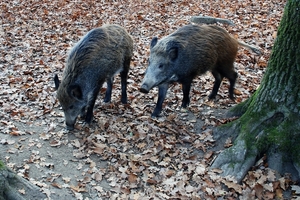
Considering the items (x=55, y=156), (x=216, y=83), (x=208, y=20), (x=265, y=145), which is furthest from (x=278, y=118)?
(x=208, y=20)

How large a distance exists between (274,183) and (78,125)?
346cm

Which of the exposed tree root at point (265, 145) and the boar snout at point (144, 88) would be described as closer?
the exposed tree root at point (265, 145)

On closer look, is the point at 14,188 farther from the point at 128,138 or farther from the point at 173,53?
the point at 173,53

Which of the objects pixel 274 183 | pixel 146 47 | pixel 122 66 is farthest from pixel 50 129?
pixel 146 47

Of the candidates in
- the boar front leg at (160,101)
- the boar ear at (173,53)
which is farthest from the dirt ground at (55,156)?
the boar ear at (173,53)

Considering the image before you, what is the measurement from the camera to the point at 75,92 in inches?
231

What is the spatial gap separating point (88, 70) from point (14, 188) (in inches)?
100.0

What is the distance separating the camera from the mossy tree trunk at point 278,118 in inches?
172

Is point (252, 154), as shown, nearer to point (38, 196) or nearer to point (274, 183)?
point (274, 183)

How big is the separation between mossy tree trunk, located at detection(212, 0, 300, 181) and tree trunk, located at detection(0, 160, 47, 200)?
95.3 inches

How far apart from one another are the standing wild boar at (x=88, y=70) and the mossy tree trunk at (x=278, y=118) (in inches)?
102

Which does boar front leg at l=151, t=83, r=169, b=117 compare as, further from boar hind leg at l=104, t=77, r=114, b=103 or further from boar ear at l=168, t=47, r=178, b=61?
boar hind leg at l=104, t=77, r=114, b=103

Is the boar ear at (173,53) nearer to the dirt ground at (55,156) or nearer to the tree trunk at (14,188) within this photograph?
the dirt ground at (55,156)

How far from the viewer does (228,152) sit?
4824mm
